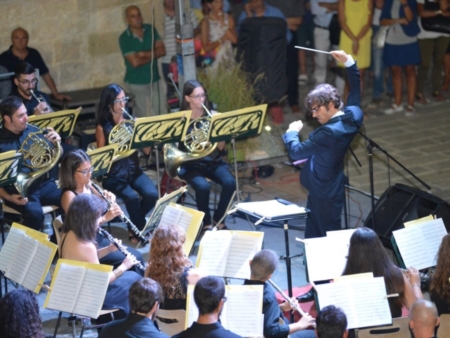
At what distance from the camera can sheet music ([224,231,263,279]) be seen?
634 centimetres

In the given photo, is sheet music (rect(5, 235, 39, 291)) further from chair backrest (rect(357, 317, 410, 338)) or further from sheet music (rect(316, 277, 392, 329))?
chair backrest (rect(357, 317, 410, 338))

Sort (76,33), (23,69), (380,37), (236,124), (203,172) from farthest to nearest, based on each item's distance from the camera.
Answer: (380,37), (76,33), (23,69), (203,172), (236,124)

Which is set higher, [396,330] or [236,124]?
[236,124]

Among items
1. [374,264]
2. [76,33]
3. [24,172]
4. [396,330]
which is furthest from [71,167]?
[76,33]

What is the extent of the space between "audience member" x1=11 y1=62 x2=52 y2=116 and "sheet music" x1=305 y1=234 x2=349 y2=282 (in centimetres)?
343

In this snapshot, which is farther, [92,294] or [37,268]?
[37,268]

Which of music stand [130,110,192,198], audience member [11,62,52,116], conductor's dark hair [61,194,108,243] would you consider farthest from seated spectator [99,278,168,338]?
audience member [11,62,52,116]

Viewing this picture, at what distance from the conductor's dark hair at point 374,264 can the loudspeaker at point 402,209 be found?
175cm

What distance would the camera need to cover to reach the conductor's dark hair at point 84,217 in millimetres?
6441

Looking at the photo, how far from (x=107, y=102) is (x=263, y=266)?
3130mm

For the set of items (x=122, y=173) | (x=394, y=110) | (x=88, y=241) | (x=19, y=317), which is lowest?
(x=394, y=110)

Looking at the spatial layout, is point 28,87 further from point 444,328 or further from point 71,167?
point 444,328

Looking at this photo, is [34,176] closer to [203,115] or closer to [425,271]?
[203,115]

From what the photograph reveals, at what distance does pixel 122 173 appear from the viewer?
8.53m
